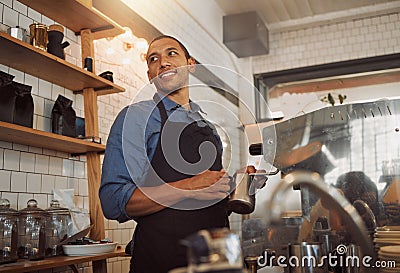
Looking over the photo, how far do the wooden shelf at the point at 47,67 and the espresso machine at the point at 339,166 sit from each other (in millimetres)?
871

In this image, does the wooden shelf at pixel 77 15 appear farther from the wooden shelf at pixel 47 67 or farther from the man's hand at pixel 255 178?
the man's hand at pixel 255 178

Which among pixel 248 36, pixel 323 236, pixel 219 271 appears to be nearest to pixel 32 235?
pixel 323 236

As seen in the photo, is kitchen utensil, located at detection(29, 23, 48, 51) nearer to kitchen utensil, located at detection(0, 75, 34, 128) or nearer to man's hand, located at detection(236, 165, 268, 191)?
kitchen utensil, located at detection(0, 75, 34, 128)

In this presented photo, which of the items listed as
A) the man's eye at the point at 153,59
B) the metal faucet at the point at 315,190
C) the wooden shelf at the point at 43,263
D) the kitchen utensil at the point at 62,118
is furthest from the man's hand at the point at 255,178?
the kitchen utensil at the point at 62,118

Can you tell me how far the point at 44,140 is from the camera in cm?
199

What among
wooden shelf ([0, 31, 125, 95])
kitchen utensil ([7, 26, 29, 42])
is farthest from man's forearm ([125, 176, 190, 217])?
kitchen utensil ([7, 26, 29, 42])

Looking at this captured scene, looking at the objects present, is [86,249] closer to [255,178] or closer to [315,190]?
[255,178]

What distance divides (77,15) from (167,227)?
1272 millimetres

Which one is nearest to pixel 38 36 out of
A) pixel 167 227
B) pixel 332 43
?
pixel 167 227

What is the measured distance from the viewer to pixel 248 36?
4.21m

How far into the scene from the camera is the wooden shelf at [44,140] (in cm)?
178

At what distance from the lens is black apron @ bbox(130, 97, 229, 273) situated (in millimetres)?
1465

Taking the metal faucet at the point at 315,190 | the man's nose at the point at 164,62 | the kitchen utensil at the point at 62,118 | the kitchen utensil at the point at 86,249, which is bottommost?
the kitchen utensil at the point at 86,249

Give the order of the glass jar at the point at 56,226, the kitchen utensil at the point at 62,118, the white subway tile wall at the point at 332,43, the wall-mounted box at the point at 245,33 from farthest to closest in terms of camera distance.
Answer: the white subway tile wall at the point at 332,43 → the wall-mounted box at the point at 245,33 → the kitchen utensil at the point at 62,118 → the glass jar at the point at 56,226
